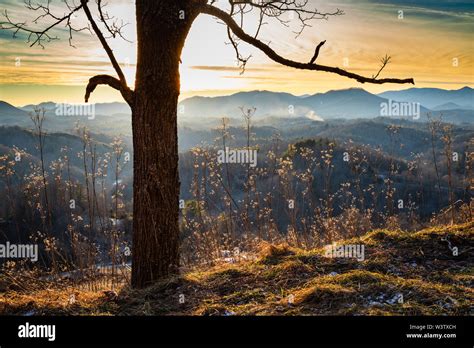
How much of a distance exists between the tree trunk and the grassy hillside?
429mm

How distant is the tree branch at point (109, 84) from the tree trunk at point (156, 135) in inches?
6.3

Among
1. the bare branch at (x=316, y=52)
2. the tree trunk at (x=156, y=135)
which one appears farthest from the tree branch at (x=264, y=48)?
the tree trunk at (x=156, y=135)

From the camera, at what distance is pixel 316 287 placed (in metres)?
3.68

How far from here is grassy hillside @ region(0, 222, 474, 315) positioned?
11.3ft

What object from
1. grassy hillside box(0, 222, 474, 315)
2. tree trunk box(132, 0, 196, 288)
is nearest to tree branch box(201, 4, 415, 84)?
tree trunk box(132, 0, 196, 288)

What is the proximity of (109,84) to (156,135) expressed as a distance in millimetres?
982

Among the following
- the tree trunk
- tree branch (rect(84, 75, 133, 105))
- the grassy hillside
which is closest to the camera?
the grassy hillside

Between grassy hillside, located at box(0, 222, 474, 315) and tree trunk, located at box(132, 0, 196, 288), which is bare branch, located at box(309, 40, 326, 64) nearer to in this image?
tree trunk, located at box(132, 0, 196, 288)

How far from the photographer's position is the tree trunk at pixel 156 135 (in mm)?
4828

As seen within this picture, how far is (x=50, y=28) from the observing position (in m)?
5.80

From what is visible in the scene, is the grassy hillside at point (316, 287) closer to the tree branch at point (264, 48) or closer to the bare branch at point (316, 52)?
the tree branch at point (264, 48)
